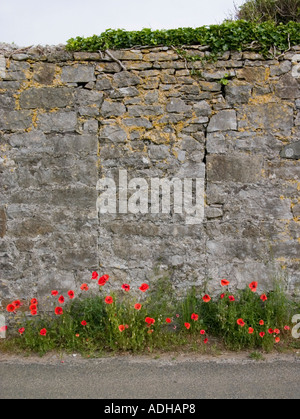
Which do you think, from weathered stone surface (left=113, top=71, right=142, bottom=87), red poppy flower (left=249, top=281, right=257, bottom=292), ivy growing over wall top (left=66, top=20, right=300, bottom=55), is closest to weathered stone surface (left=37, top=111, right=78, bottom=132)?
weathered stone surface (left=113, top=71, right=142, bottom=87)

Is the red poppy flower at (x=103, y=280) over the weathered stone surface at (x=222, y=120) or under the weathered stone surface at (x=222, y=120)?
under

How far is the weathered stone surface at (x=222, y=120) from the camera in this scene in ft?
12.1

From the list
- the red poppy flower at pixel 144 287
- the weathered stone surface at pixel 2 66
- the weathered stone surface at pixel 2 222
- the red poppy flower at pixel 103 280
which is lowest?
the red poppy flower at pixel 144 287

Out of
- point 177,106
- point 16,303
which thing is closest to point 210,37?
point 177,106

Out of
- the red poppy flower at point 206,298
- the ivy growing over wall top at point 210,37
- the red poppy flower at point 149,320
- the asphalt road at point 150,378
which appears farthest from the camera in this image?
the ivy growing over wall top at point 210,37

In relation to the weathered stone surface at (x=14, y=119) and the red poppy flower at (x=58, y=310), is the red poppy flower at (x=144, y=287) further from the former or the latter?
the weathered stone surface at (x=14, y=119)

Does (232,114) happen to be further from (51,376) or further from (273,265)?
(51,376)

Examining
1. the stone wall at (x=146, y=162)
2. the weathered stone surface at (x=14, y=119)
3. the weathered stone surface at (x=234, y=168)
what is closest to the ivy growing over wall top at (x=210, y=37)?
the stone wall at (x=146, y=162)

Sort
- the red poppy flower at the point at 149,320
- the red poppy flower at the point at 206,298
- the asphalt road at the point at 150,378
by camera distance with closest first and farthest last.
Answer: the asphalt road at the point at 150,378 → the red poppy flower at the point at 149,320 → the red poppy flower at the point at 206,298

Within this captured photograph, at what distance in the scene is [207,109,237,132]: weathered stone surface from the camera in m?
3.68

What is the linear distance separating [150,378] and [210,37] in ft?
10.6

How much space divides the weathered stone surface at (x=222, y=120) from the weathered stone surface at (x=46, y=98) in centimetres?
144

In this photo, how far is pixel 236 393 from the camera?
2.75 m

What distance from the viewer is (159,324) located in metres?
3.47
